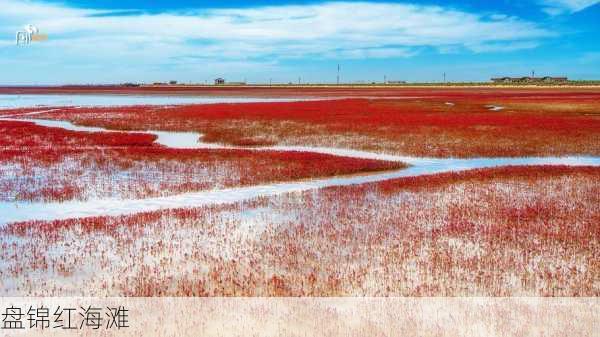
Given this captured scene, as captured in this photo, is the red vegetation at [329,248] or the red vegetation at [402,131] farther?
the red vegetation at [402,131]

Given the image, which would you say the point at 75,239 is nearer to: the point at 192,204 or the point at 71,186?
the point at 192,204

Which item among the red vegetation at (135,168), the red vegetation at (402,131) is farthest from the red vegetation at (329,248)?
the red vegetation at (402,131)

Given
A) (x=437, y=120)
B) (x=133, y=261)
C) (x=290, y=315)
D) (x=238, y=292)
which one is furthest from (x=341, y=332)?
→ (x=437, y=120)

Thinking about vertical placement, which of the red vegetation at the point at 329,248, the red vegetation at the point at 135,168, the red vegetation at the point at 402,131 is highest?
the red vegetation at the point at 402,131

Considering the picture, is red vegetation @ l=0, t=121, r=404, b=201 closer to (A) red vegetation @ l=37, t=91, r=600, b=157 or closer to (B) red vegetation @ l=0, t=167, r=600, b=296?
(B) red vegetation @ l=0, t=167, r=600, b=296

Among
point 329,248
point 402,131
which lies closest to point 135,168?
point 329,248

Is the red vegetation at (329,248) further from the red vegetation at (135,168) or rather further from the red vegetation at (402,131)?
the red vegetation at (402,131)

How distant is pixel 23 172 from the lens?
21.0 meters

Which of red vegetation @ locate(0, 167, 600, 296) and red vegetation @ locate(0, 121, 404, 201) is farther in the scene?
red vegetation @ locate(0, 121, 404, 201)

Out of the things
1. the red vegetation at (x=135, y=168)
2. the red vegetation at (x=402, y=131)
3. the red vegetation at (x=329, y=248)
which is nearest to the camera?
the red vegetation at (x=329, y=248)

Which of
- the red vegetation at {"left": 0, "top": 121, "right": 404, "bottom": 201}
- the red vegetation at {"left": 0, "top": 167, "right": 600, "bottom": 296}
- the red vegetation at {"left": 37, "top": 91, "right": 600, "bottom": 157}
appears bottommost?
the red vegetation at {"left": 0, "top": 167, "right": 600, "bottom": 296}

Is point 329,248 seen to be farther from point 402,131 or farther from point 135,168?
point 402,131

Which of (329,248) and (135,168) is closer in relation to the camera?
(329,248)

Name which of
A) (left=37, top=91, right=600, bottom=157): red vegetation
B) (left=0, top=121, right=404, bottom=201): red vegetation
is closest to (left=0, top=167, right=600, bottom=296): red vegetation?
(left=0, top=121, right=404, bottom=201): red vegetation
